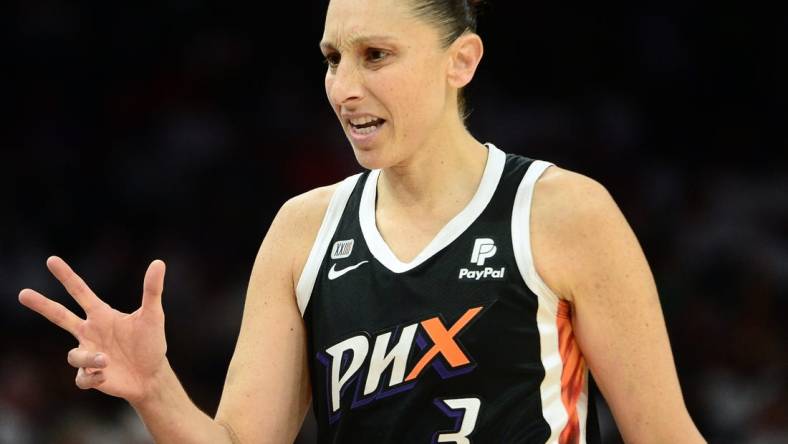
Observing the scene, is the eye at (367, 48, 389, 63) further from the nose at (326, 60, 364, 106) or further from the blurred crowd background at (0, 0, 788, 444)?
→ the blurred crowd background at (0, 0, 788, 444)

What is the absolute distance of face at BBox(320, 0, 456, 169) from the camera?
2.57 meters

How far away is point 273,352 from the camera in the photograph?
2727 millimetres

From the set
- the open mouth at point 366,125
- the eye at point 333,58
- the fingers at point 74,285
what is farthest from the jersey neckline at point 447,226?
the fingers at point 74,285

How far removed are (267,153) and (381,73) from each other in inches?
174

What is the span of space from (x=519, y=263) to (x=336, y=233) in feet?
1.56

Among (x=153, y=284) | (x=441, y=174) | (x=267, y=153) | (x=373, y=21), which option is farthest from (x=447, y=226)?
(x=267, y=153)

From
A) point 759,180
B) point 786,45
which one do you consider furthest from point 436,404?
point 786,45

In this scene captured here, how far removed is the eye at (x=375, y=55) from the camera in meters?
2.59

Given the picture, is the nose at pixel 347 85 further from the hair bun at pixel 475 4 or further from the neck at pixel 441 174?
the hair bun at pixel 475 4

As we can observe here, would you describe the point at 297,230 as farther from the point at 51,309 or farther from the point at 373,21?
the point at 51,309

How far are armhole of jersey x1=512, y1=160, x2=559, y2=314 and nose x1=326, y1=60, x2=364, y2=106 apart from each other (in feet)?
1.37

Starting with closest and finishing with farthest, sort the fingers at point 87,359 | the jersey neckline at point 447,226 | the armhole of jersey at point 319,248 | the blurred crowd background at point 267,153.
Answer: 1. the fingers at point 87,359
2. the jersey neckline at point 447,226
3. the armhole of jersey at point 319,248
4. the blurred crowd background at point 267,153

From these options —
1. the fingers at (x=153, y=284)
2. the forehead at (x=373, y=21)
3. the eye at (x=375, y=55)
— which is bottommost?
the fingers at (x=153, y=284)

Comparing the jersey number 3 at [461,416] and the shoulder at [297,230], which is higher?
the shoulder at [297,230]
